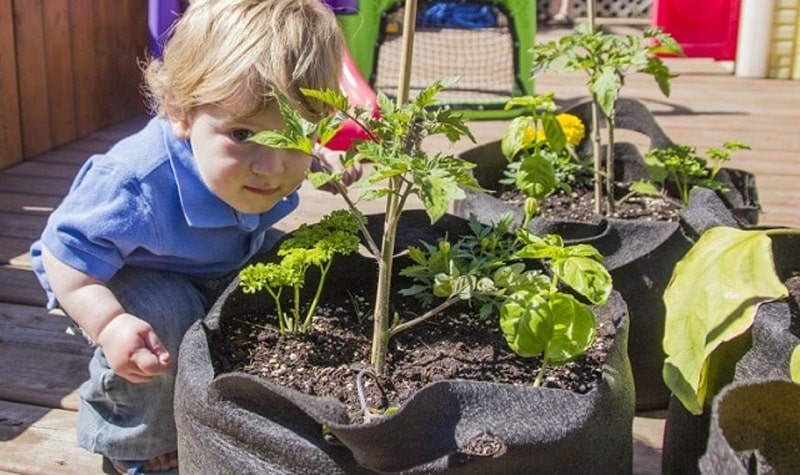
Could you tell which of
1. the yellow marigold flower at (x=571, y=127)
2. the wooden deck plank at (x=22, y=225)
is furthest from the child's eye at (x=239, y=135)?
the wooden deck plank at (x=22, y=225)

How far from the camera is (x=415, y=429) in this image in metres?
0.91

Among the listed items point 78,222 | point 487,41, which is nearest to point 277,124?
point 78,222

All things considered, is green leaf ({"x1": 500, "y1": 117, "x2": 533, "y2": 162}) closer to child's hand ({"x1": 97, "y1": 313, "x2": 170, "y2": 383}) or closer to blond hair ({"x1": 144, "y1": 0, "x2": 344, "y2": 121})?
blond hair ({"x1": 144, "y1": 0, "x2": 344, "y2": 121})

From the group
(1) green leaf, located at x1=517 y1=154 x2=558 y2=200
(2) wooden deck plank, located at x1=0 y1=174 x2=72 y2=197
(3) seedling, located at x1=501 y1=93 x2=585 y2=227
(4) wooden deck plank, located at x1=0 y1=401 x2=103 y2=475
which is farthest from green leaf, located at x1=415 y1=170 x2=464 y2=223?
(2) wooden deck plank, located at x1=0 y1=174 x2=72 y2=197

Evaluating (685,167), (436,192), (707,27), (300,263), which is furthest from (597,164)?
(707,27)

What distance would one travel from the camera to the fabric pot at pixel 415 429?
910 millimetres

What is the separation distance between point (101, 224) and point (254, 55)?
0.30 meters

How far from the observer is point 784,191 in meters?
2.71

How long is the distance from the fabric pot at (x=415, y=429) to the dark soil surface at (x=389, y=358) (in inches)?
4.0

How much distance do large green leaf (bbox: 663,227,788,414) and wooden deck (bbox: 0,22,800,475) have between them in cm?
52

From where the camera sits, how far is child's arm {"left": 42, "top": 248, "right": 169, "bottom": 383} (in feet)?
4.11

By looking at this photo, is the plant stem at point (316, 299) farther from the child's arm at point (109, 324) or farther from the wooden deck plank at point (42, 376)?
the wooden deck plank at point (42, 376)

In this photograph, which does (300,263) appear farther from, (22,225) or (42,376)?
(22,225)

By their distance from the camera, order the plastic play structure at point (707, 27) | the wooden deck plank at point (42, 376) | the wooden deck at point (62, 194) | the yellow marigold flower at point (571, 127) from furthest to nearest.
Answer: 1. the plastic play structure at point (707, 27)
2. the yellow marigold flower at point (571, 127)
3. the wooden deck plank at point (42, 376)
4. the wooden deck at point (62, 194)
